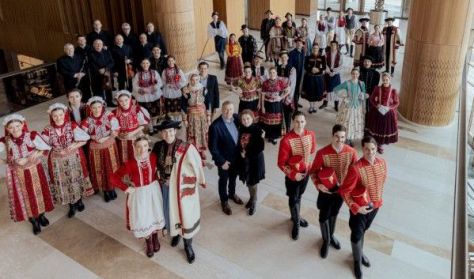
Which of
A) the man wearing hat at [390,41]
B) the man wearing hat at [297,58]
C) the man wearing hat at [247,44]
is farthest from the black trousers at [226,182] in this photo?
the man wearing hat at [390,41]

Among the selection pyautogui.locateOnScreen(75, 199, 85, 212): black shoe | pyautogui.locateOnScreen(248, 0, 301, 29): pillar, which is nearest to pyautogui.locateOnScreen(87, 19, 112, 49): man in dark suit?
pyautogui.locateOnScreen(75, 199, 85, 212): black shoe

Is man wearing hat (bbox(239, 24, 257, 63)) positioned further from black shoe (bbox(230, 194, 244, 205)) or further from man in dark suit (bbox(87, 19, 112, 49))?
black shoe (bbox(230, 194, 244, 205))

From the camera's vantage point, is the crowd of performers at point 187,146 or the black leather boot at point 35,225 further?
the black leather boot at point 35,225

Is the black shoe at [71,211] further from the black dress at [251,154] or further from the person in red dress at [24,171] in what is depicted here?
the black dress at [251,154]

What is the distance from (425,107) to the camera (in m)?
7.70

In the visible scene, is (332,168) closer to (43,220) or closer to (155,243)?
(155,243)

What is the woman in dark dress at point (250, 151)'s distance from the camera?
15.9 ft

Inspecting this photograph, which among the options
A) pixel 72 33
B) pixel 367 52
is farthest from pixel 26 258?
pixel 72 33

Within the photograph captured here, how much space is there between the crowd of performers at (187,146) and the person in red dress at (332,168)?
0.01m

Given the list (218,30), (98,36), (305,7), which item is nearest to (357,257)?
(98,36)

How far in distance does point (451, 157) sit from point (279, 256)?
3624mm

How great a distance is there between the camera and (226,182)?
5336 mm

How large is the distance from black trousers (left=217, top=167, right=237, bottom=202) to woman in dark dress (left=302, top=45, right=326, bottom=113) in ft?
10.2

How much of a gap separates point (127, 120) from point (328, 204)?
105 inches
